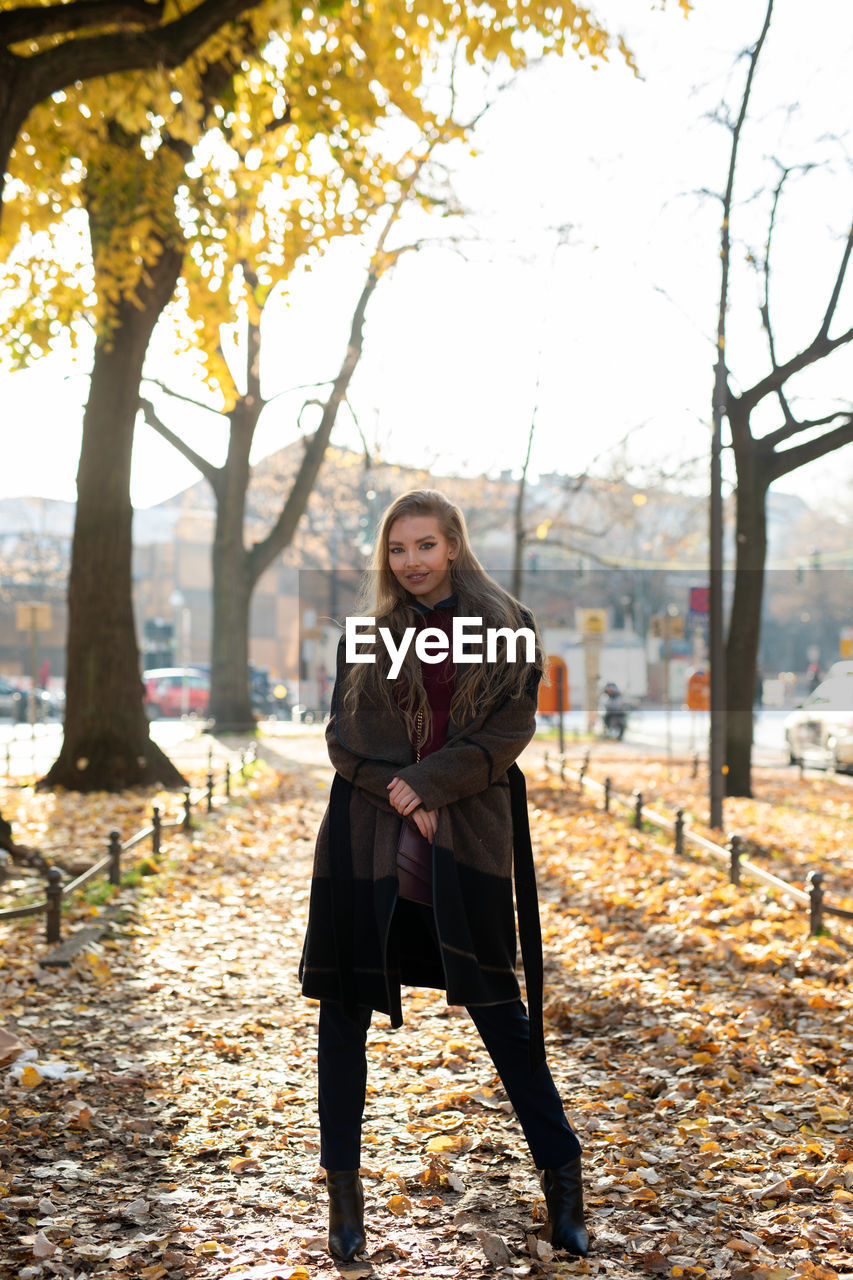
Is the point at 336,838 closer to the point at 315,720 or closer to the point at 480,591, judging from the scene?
the point at 480,591

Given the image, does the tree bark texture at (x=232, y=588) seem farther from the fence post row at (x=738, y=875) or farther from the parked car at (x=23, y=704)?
the fence post row at (x=738, y=875)

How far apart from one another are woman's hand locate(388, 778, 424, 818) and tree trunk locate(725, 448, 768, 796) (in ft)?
39.5

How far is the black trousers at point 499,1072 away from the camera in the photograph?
342 cm

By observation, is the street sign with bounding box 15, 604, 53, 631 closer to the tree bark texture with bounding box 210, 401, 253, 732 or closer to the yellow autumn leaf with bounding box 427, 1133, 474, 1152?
the tree bark texture with bounding box 210, 401, 253, 732

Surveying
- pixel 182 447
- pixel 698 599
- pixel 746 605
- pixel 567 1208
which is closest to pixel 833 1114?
pixel 567 1208

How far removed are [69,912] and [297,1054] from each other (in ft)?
9.61

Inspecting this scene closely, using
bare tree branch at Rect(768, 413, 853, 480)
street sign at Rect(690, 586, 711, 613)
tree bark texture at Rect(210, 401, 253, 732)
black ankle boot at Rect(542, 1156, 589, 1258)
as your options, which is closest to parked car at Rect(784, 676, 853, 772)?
street sign at Rect(690, 586, 711, 613)

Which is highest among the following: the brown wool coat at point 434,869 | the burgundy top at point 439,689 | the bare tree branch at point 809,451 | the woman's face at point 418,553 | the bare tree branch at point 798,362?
the bare tree branch at point 798,362

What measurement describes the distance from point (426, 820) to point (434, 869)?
0.13 m

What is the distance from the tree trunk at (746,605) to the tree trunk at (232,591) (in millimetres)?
13015

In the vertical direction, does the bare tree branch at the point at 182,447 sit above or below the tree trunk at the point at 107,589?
above

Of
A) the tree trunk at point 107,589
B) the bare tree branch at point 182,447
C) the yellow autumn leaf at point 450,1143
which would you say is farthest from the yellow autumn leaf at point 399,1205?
the bare tree branch at point 182,447

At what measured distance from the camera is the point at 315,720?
40.6 metres

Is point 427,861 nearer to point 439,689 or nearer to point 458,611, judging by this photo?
point 439,689
